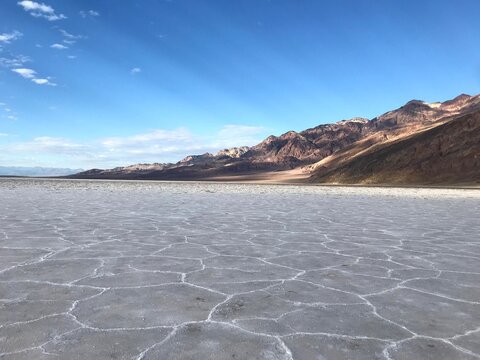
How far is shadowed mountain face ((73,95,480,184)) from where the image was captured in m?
48.6

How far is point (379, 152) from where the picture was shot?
59.8 metres

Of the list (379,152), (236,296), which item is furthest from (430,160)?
(236,296)

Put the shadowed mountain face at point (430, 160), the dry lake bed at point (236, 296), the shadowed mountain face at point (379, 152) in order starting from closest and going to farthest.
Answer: the dry lake bed at point (236, 296)
the shadowed mountain face at point (430, 160)
the shadowed mountain face at point (379, 152)

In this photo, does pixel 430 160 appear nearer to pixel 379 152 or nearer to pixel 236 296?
pixel 379 152

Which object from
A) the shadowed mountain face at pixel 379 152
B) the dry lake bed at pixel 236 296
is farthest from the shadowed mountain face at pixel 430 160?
the dry lake bed at pixel 236 296

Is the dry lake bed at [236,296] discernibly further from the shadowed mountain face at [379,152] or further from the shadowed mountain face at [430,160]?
the shadowed mountain face at [379,152]

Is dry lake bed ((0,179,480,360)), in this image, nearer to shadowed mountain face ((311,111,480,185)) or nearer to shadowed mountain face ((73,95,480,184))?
shadowed mountain face ((311,111,480,185))

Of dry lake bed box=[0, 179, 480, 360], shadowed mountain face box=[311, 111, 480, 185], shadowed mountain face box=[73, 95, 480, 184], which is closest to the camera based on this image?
dry lake bed box=[0, 179, 480, 360]

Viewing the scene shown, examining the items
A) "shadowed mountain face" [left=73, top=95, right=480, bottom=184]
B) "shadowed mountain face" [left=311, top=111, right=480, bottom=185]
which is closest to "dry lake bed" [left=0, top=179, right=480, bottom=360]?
"shadowed mountain face" [left=311, top=111, right=480, bottom=185]

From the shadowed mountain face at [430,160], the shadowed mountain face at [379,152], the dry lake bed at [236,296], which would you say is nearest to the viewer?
the dry lake bed at [236,296]

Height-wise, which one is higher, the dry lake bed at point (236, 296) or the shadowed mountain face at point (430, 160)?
the shadowed mountain face at point (430, 160)

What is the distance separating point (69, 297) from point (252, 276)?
162 centimetres

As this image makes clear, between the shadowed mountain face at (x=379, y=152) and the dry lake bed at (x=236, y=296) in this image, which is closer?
the dry lake bed at (x=236, y=296)

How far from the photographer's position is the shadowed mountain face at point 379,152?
48.6 meters
